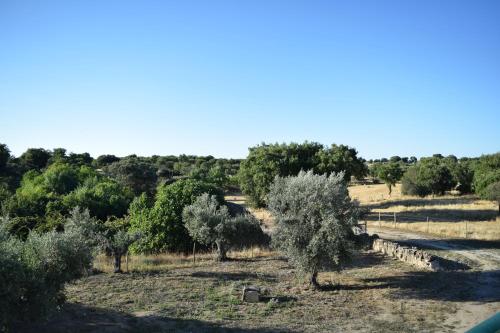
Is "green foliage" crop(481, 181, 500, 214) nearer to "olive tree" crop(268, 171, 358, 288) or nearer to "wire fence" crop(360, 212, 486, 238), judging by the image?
"wire fence" crop(360, 212, 486, 238)

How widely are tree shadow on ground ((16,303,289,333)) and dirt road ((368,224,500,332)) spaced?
7.13 m

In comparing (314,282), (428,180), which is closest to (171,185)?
(314,282)

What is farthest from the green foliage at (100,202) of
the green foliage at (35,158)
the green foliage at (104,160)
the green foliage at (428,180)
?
the green foliage at (104,160)

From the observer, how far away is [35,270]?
1255 cm

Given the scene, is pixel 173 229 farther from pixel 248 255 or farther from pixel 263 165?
pixel 263 165

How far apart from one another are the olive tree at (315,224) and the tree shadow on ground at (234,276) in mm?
2719

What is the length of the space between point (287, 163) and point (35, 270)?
3426 cm

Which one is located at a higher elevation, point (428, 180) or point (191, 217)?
point (428, 180)

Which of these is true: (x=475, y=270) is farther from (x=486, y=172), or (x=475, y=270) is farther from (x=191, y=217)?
(x=486, y=172)

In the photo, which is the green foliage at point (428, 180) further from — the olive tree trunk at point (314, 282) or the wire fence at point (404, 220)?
the olive tree trunk at point (314, 282)

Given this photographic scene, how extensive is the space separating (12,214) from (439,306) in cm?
3472

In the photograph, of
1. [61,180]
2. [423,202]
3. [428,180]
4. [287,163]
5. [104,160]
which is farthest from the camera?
[104,160]

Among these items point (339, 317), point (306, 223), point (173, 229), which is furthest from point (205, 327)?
point (173, 229)

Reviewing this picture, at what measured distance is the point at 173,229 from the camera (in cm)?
3025
